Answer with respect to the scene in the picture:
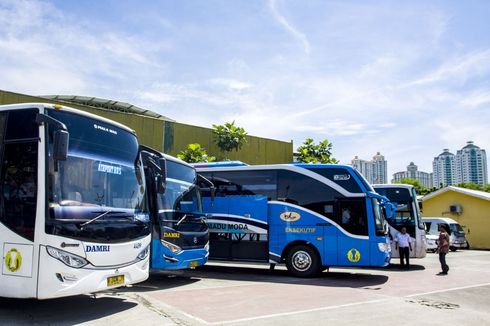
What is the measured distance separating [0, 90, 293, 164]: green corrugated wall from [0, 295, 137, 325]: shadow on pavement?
808 inches

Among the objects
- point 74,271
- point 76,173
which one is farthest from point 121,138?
point 74,271

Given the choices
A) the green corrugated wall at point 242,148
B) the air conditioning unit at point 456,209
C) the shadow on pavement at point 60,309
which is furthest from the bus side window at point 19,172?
the air conditioning unit at point 456,209

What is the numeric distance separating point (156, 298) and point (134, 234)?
6.01 ft

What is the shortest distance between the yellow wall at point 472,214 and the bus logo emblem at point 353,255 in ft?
77.2

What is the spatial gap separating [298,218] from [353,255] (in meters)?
1.86

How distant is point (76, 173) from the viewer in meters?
6.86

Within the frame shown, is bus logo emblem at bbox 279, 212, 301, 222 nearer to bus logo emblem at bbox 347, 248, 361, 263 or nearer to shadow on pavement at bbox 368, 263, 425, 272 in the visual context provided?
bus logo emblem at bbox 347, 248, 361, 263

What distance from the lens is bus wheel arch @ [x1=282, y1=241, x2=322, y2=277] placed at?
1266 cm

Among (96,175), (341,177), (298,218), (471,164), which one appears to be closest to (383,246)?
(341,177)

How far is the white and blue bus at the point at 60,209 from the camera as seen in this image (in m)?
6.34

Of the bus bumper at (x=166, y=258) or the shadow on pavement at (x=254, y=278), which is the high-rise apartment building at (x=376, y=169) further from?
the bus bumper at (x=166, y=258)

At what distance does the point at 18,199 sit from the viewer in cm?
662

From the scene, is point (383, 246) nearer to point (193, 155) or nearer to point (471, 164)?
point (193, 155)

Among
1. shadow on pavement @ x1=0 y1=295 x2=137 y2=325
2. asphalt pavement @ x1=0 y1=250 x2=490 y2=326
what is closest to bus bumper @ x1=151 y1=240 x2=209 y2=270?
asphalt pavement @ x1=0 y1=250 x2=490 y2=326
